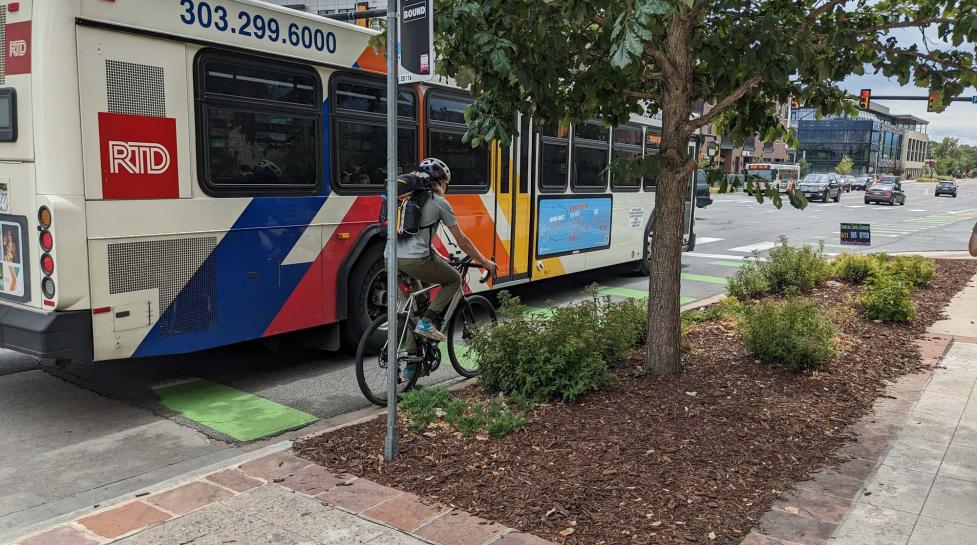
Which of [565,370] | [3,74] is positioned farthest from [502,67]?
[3,74]

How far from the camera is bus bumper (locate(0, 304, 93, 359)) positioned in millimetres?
5078

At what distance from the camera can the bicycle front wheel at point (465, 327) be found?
21.0ft

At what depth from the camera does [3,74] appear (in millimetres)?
5309

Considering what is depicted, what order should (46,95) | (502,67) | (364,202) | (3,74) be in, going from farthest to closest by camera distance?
(364,202)
(3,74)
(46,95)
(502,67)

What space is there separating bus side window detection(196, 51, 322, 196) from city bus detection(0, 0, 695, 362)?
0.01 meters

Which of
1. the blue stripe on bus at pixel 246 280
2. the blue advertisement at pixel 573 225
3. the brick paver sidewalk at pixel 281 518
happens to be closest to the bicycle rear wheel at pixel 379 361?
the blue stripe on bus at pixel 246 280

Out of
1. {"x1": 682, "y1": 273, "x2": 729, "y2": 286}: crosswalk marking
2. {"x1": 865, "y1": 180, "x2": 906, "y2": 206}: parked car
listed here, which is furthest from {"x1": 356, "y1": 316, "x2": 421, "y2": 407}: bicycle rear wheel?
{"x1": 865, "y1": 180, "x2": 906, "y2": 206}: parked car

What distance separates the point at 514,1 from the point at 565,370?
2569 millimetres

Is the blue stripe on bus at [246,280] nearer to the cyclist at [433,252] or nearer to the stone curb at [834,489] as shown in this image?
the cyclist at [433,252]

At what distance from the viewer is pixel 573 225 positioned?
10781mm

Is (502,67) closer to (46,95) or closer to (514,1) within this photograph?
(514,1)

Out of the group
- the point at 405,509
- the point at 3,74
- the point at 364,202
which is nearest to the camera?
the point at 405,509

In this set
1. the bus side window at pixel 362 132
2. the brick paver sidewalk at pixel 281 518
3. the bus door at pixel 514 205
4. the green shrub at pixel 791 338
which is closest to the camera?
the brick paver sidewalk at pixel 281 518

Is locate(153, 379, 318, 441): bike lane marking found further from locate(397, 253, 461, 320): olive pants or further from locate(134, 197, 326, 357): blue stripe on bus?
locate(397, 253, 461, 320): olive pants
